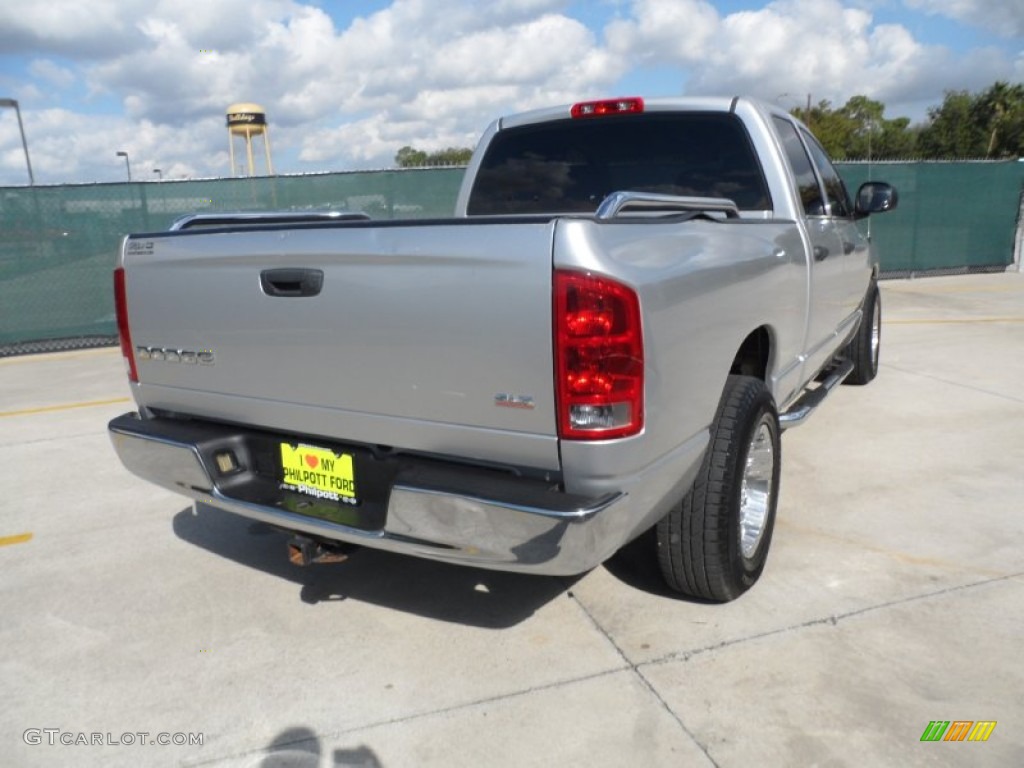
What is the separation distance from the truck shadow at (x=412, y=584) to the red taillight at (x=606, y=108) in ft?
7.71

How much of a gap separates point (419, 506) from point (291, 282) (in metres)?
0.88

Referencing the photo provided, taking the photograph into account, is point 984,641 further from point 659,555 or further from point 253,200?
point 253,200

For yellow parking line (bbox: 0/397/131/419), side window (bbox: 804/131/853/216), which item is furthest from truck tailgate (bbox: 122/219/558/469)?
yellow parking line (bbox: 0/397/131/419)

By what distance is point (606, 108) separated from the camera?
167 inches

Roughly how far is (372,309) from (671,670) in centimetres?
158

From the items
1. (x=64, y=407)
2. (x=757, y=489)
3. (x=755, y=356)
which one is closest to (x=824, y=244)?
(x=755, y=356)

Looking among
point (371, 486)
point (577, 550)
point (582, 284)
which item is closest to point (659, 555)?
point (577, 550)

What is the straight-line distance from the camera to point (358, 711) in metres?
2.67

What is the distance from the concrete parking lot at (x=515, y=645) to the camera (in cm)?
251

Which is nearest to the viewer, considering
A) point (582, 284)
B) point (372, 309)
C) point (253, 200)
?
point (582, 284)

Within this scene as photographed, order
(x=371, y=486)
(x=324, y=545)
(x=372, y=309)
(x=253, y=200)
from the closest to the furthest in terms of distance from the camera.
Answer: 1. (x=372, y=309)
2. (x=371, y=486)
3. (x=324, y=545)
4. (x=253, y=200)

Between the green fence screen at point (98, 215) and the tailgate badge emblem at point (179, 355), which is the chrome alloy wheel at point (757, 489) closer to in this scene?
the tailgate badge emblem at point (179, 355)

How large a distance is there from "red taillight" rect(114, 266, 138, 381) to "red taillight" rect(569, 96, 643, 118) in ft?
7.88

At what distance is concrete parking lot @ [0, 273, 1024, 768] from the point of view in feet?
8.23
